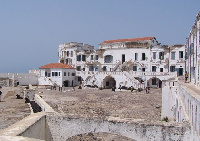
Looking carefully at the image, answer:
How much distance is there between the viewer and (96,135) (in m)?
15.1

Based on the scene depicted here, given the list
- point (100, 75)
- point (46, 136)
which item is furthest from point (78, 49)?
point (46, 136)

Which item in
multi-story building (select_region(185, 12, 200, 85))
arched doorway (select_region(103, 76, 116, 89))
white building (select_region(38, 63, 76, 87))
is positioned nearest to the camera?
multi-story building (select_region(185, 12, 200, 85))

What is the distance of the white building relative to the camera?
5112cm

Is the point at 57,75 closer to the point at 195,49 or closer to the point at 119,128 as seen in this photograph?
the point at 195,49

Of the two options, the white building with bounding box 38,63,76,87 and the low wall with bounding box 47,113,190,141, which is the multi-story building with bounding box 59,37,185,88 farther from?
the low wall with bounding box 47,113,190,141

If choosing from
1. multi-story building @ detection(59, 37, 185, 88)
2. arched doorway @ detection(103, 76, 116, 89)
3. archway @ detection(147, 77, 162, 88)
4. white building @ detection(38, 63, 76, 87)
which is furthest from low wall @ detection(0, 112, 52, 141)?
white building @ detection(38, 63, 76, 87)

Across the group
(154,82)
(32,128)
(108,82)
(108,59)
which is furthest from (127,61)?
(32,128)

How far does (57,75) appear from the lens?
51.4 m

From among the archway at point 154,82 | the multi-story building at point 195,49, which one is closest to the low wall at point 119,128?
the multi-story building at point 195,49

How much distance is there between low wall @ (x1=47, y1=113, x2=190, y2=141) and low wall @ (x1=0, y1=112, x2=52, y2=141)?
0.31m

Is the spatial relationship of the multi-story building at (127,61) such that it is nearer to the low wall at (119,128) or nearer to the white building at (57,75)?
the white building at (57,75)

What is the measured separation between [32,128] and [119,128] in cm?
372

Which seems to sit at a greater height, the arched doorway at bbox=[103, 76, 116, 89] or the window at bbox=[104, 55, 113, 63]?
the window at bbox=[104, 55, 113, 63]

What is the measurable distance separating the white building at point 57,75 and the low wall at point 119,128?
4080 cm
